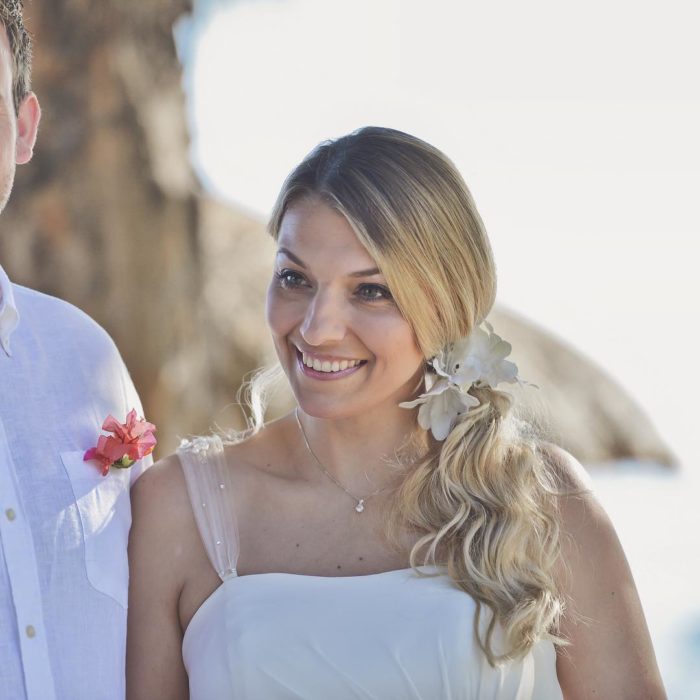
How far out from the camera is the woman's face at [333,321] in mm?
2826

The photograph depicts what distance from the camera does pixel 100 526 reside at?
2676mm

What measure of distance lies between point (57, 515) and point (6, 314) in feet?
1.57

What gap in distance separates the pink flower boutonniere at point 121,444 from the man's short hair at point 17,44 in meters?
0.81

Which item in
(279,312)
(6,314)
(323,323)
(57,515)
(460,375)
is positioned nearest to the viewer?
(57,515)

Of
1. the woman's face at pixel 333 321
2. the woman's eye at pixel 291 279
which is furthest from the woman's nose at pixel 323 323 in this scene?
the woman's eye at pixel 291 279

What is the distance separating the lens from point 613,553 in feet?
9.45

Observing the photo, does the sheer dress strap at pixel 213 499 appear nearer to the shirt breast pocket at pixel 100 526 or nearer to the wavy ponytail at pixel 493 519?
the shirt breast pocket at pixel 100 526

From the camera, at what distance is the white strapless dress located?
2.75 m

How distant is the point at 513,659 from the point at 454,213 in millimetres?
1095

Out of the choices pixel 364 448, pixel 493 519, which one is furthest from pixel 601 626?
pixel 364 448

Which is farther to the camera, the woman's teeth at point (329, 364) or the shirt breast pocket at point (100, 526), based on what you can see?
the woman's teeth at point (329, 364)

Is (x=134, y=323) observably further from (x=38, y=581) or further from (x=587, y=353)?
(x=587, y=353)

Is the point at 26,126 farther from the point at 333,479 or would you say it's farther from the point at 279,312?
the point at 333,479

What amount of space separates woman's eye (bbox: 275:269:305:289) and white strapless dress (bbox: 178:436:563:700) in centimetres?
71
